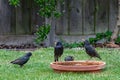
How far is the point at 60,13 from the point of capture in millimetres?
11555

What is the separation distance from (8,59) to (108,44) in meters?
3.20

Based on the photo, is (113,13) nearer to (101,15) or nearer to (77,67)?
(101,15)

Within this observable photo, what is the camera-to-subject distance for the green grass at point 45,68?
7.23 meters

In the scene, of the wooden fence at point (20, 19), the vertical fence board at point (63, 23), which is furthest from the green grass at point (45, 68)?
the wooden fence at point (20, 19)

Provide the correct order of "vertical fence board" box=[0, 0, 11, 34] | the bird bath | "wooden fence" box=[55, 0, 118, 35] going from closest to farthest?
the bird bath
"vertical fence board" box=[0, 0, 11, 34]
"wooden fence" box=[55, 0, 118, 35]

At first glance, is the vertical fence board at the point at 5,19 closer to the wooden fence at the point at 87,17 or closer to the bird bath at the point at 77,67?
the wooden fence at the point at 87,17

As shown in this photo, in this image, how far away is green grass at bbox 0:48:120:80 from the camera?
723 centimetres

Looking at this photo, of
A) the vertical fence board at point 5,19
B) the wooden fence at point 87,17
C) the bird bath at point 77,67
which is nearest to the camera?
the bird bath at point 77,67

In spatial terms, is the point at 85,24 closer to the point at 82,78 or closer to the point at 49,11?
the point at 49,11

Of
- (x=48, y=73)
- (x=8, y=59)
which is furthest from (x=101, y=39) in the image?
(x=48, y=73)

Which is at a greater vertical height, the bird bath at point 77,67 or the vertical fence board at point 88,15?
the vertical fence board at point 88,15

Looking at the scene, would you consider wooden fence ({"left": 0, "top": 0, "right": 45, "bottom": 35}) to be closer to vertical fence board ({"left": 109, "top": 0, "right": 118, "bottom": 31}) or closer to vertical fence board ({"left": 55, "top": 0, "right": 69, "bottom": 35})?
vertical fence board ({"left": 55, "top": 0, "right": 69, "bottom": 35})

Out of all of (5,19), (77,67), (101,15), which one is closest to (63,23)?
(101,15)

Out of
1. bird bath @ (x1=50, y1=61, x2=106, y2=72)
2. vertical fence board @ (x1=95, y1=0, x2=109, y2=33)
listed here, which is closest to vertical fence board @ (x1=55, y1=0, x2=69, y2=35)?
vertical fence board @ (x1=95, y1=0, x2=109, y2=33)
